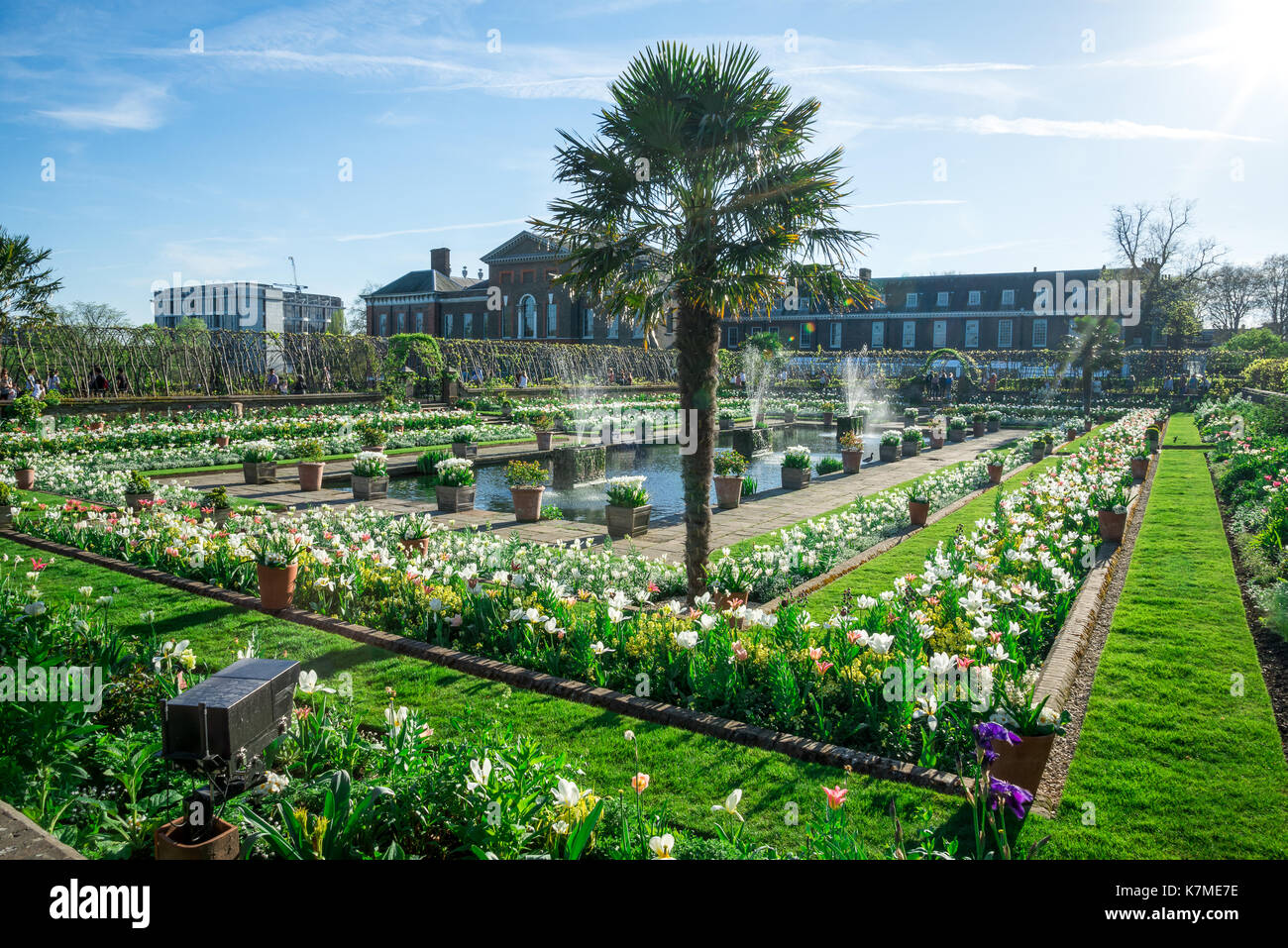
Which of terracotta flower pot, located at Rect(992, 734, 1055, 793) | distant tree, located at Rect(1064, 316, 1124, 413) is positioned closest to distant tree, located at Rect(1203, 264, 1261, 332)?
distant tree, located at Rect(1064, 316, 1124, 413)

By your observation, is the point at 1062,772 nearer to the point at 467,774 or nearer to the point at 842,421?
Result: the point at 467,774

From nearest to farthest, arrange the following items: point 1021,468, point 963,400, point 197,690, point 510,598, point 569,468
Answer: point 197,690 < point 510,598 < point 569,468 < point 1021,468 < point 963,400

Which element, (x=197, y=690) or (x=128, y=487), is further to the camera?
(x=128, y=487)

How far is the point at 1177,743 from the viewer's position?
4402 millimetres

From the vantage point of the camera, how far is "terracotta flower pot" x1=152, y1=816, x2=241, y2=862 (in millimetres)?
2703

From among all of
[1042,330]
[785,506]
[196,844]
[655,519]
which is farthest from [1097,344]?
[196,844]

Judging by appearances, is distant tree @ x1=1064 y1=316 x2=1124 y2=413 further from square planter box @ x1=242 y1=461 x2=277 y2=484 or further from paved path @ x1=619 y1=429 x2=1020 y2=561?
square planter box @ x1=242 y1=461 x2=277 y2=484

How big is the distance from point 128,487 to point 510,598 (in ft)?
25.5

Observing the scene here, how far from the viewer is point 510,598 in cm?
592

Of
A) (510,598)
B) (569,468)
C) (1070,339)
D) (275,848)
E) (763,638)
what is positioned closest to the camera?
(275,848)

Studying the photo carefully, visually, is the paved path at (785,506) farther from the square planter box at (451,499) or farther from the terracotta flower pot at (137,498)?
the terracotta flower pot at (137,498)

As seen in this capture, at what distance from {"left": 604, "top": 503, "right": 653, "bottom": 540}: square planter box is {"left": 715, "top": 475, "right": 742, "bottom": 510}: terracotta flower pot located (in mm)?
2379
